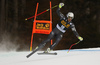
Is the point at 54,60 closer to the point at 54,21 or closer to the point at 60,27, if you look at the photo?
the point at 60,27

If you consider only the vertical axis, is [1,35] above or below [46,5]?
below

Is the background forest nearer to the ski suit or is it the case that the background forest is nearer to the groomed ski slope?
the ski suit

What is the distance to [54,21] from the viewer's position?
247 inches

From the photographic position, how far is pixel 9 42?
5.86 metres

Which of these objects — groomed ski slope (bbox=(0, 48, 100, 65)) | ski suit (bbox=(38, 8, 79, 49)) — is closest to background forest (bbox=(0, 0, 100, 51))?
ski suit (bbox=(38, 8, 79, 49))

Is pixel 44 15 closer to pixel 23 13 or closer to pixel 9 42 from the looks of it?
pixel 23 13

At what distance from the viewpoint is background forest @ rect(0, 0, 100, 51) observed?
6.11 m

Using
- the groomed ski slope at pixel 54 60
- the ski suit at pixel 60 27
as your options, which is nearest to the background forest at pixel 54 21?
the ski suit at pixel 60 27

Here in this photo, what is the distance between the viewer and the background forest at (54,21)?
240 inches

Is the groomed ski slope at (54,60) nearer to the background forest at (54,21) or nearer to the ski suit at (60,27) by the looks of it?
the ski suit at (60,27)

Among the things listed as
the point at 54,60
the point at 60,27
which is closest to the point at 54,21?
the point at 60,27

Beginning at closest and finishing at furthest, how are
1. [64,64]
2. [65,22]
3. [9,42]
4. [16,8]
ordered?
[64,64] → [65,22] → [9,42] → [16,8]

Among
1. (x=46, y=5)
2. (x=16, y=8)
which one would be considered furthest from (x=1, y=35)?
(x=46, y=5)

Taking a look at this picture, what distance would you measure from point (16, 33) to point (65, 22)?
3.41 metres
